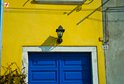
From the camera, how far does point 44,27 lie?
8.94 metres

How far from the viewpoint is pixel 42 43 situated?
8.84 metres

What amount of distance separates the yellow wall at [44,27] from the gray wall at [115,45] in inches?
6.6

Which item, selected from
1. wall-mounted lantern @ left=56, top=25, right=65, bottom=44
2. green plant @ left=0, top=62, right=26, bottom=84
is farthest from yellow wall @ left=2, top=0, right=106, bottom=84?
green plant @ left=0, top=62, right=26, bottom=84

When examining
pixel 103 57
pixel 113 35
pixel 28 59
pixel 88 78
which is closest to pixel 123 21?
pixel 113 35

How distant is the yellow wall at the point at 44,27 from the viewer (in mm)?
8789

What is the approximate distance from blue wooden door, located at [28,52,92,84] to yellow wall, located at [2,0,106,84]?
0.29 m

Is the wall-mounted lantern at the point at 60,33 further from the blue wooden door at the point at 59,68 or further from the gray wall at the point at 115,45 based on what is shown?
the gray wall at the point at 115,45

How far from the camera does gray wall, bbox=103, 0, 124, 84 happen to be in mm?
8859

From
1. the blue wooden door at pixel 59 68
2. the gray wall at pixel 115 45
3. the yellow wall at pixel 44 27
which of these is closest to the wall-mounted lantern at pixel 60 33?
the yellow wall at pixel 44 27

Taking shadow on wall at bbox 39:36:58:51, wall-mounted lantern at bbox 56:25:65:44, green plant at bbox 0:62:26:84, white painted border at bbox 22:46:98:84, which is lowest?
green plant at bbox 0:62:26:84

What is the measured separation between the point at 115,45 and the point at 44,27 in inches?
68.6

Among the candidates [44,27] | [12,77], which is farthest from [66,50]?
[12,77]

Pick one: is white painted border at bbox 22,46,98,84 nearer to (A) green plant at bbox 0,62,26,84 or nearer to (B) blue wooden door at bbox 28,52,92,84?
(B) blue wooden door at bbox 28,52,92,84

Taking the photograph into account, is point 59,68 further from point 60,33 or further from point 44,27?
point 44,27
